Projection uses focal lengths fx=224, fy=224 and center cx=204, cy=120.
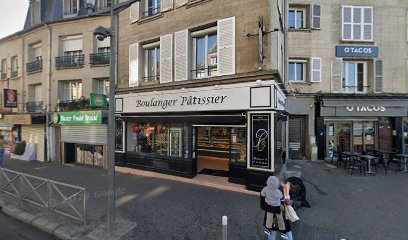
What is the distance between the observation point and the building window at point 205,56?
8133 mm

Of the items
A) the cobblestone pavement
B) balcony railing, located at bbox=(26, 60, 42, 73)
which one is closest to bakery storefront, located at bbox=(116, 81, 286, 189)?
the cobblestone pavement

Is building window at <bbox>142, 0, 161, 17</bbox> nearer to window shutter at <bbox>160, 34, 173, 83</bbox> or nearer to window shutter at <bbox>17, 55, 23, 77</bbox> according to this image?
window shutter at <bbox>160, 34, 173, 83</bbox>

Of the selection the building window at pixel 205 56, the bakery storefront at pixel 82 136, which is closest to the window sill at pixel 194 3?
the building window at pixel 205 56

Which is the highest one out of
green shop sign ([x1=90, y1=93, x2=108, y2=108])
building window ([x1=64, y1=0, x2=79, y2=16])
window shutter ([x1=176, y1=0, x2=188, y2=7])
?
building window ([x1=64, y1=0, x2=79, y2=16])

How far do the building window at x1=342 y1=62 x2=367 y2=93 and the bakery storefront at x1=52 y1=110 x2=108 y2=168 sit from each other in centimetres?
1285

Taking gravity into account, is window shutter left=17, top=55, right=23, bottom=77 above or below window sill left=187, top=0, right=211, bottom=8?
below

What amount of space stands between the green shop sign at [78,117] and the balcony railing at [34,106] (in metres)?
1.69

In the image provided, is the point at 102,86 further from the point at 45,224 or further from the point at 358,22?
the point at 358,22

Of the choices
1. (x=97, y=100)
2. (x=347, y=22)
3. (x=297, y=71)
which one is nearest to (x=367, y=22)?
(x=347, y=22)

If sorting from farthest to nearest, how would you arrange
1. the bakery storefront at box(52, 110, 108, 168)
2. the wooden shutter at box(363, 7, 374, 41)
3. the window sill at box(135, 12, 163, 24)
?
the wooden shutter at box(363, 7, 374, 41) < the bakery storefront at box(52, 110, 108, 168) < the window sill at box(135, 12, 163, 24)

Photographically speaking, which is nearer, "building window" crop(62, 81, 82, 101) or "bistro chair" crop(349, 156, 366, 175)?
"bistro chair" crop(349, 156, 366, 175)

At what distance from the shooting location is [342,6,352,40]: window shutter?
12.1 m

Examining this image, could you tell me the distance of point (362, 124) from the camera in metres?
12.5

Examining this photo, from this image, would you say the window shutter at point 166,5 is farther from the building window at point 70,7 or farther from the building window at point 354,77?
the building window at point 354,77
